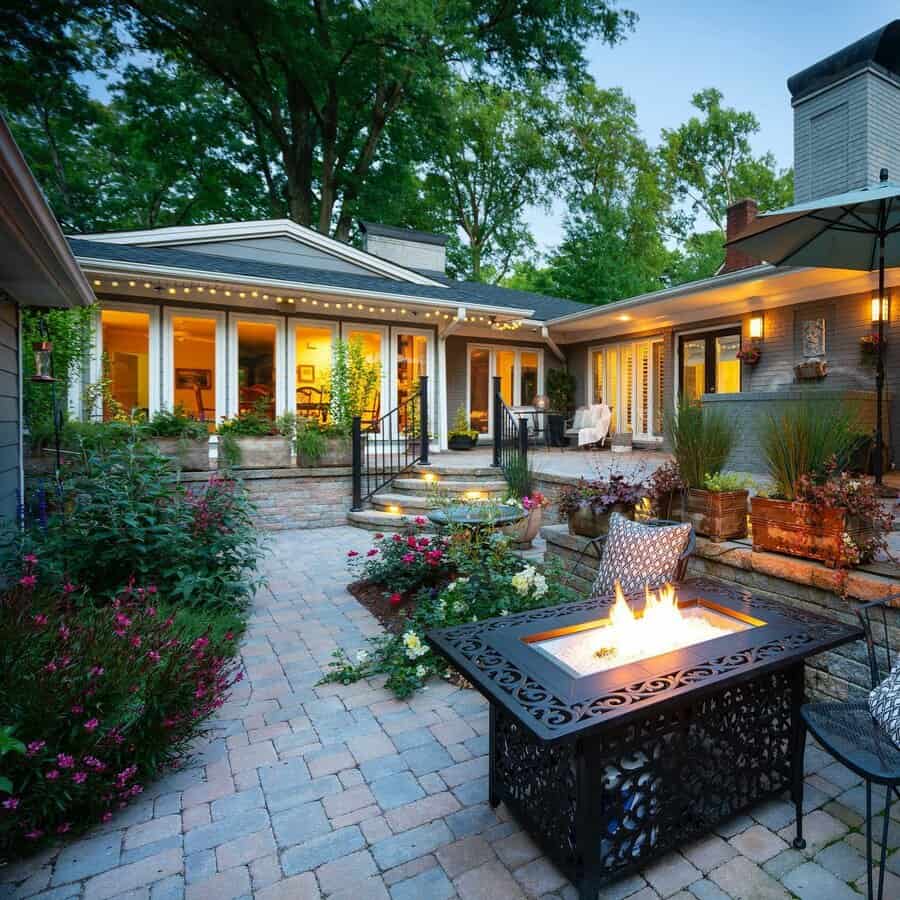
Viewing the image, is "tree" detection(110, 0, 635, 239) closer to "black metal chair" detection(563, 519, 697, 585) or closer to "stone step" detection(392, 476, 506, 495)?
"stone step" detection(392, 476, 506, 495)

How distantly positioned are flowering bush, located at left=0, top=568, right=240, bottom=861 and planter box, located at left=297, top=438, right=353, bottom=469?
4443mm

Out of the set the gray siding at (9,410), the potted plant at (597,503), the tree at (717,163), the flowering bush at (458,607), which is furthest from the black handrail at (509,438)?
the tree at (717,163)

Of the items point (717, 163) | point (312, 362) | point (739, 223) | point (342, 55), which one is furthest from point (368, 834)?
point (717, 163)

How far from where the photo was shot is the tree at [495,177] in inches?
747

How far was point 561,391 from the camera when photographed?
35.7 ft

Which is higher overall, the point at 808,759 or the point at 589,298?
the point at 589,298

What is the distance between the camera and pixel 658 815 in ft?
5.16

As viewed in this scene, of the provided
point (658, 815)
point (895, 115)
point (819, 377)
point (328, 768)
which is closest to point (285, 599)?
point (328, 768)

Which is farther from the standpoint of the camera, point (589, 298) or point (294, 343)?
point (589, 298)

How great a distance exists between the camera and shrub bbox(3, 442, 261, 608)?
3.19 meters

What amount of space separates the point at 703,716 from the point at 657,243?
2089 centimetres

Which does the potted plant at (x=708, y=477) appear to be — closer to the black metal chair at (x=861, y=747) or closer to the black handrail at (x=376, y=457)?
the black metal chair at (x=861, y=747)

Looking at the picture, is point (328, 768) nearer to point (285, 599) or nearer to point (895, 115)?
point (285, 599)

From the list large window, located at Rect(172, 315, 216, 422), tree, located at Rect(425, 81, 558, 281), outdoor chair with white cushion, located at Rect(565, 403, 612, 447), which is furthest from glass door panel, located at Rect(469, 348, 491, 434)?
tree, located at Rect(425, 81, 558, 281)
